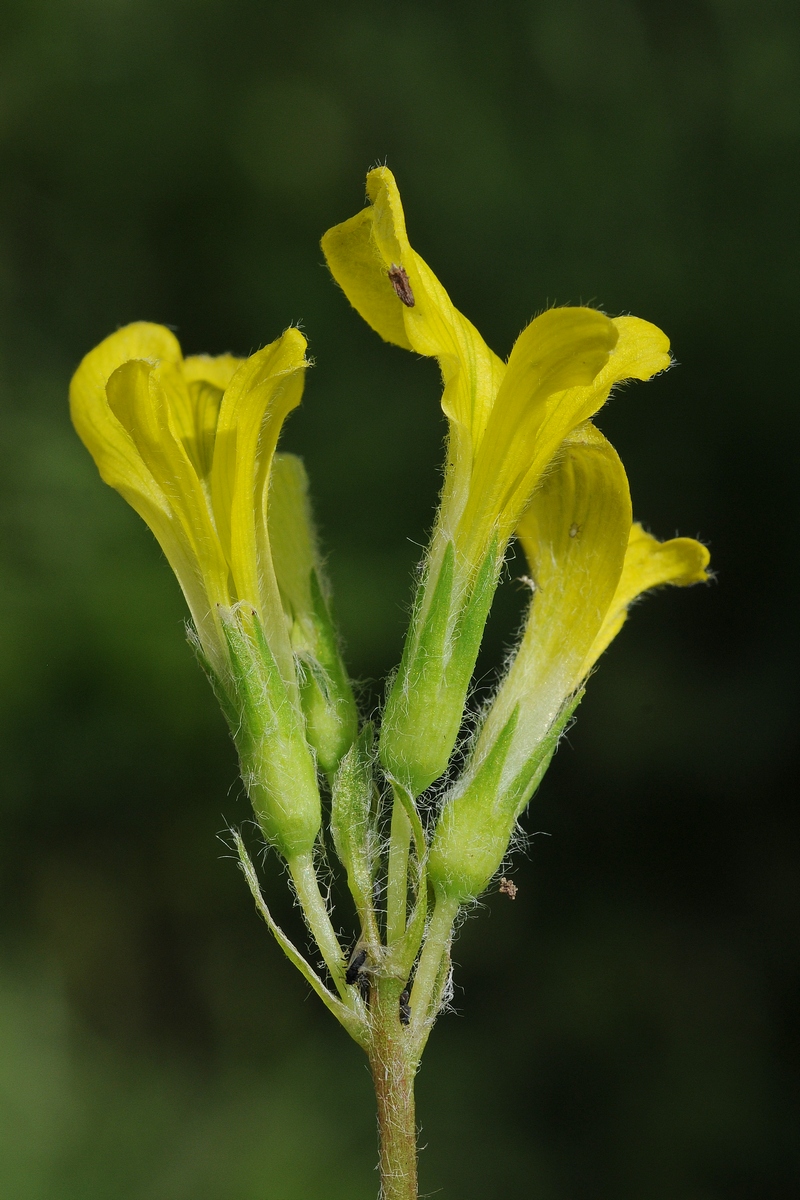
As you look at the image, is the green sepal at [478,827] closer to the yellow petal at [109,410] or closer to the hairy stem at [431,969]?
the hairy stem at [431,969]

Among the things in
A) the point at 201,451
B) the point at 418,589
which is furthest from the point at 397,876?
the point at 201,451

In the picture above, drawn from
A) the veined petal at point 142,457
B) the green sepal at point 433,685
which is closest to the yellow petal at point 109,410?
the veined petal at point 142,457

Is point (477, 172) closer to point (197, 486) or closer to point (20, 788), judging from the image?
point (20, 788)

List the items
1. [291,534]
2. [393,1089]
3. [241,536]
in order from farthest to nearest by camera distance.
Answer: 1. [291,534]
2. [241,536]
3. [393,1089]

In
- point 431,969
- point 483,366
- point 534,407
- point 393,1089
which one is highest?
point 483,366

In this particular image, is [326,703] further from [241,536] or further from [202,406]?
[202,406]

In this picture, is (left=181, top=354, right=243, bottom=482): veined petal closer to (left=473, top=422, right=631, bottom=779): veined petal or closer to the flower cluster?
the flower cluster

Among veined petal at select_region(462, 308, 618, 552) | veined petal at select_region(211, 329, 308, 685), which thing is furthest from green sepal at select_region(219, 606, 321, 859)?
veined petal at select_region(462, 308, 618, 552)
